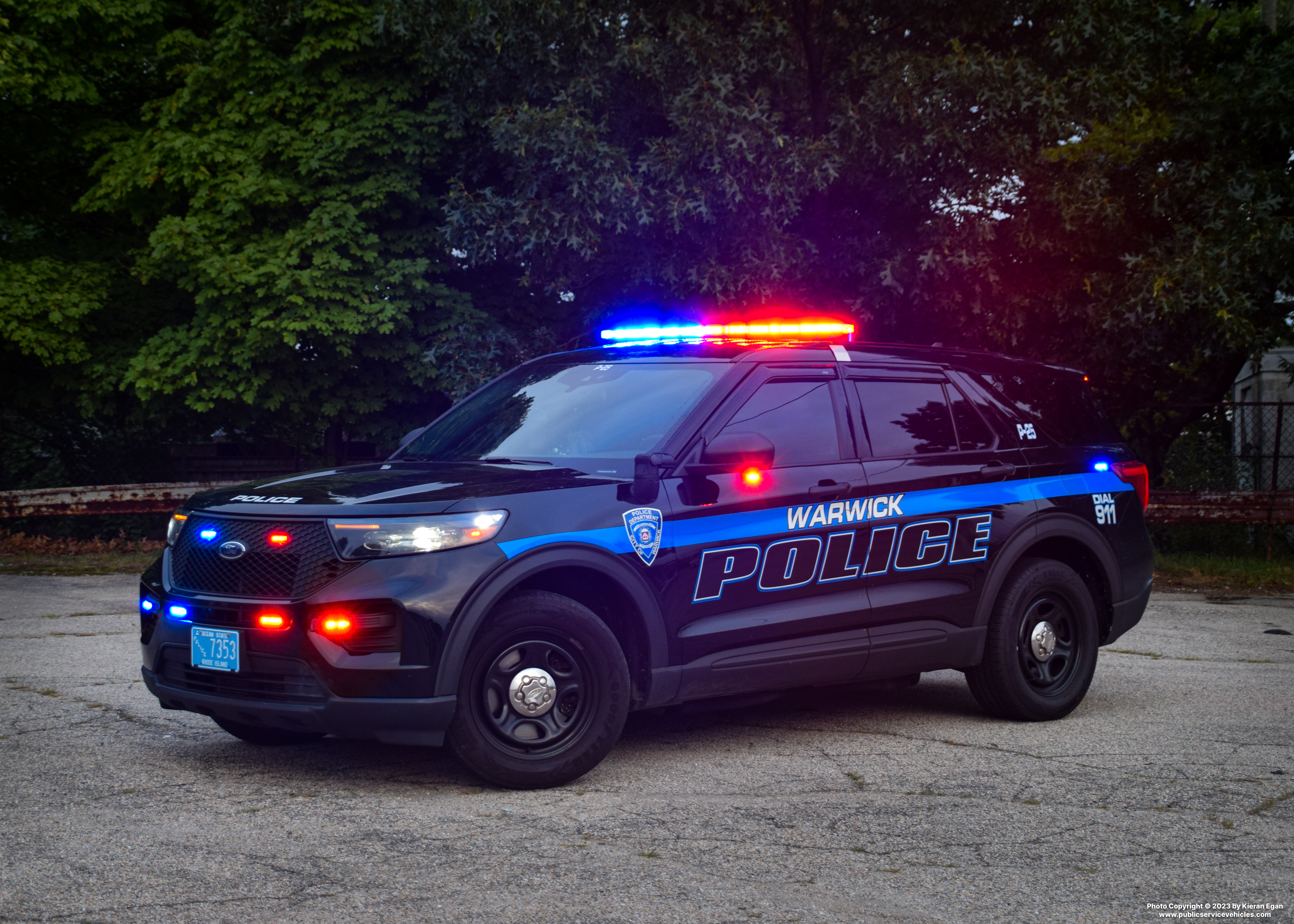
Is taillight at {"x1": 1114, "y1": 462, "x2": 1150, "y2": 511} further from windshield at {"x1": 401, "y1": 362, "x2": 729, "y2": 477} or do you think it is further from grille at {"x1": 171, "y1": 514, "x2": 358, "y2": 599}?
grille at {"x1": 171, "y1": 514, "x2": 358, "y2": 599}

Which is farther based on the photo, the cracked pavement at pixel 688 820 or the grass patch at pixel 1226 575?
the grass patch at pixel 1226 575

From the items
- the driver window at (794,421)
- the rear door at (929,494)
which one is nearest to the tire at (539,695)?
the driver window at (794,421)

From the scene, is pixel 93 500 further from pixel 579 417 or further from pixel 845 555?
pixel 845 555

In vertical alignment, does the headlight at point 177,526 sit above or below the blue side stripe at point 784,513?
above

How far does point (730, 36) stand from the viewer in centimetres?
1541

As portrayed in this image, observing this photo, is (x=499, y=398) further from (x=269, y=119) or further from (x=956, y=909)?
(x=269, y=119)

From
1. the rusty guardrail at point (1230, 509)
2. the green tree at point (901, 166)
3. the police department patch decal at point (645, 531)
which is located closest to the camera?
the police department patch decal at point (645, 531)

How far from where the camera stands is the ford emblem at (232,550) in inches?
197

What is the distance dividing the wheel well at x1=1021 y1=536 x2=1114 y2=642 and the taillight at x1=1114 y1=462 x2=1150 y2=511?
0.48 meters

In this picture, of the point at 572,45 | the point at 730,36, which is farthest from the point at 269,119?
the point at 730,36

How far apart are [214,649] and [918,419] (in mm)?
3479

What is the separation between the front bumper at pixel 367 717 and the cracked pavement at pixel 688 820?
274mm

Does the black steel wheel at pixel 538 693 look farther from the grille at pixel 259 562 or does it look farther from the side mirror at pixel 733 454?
the side mirror at pixel 733 454

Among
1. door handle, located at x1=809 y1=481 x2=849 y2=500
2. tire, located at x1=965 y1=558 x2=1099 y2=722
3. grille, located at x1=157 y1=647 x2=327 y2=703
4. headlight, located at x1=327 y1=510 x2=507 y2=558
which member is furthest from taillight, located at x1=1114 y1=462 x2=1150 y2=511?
grille, located at x1=157 y1=647 x2=327 y2=703
